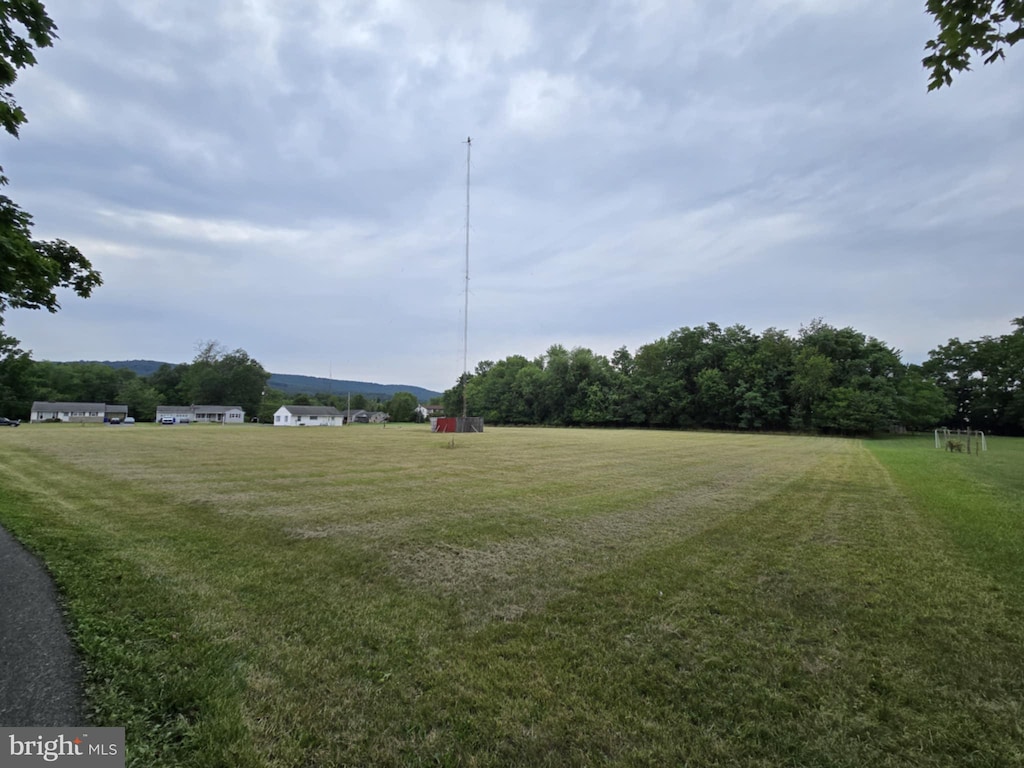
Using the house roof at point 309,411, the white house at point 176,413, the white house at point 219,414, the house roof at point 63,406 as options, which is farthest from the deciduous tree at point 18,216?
the house roof at point 63,406

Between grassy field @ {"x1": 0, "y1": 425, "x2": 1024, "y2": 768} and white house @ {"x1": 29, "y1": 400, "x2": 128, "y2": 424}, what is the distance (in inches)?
3458

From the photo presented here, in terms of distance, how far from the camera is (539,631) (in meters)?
3.52

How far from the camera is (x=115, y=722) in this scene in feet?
7.51

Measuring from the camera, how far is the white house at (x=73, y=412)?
223 ft

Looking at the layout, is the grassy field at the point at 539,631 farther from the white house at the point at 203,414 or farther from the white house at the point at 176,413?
the white house at the point at 203,414

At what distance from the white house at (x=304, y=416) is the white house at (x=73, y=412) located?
25.2 metres

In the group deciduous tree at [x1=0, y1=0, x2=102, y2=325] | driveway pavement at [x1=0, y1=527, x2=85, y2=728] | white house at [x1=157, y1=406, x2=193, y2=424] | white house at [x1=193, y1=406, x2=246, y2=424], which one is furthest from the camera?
white house at [x1=193, y1=406, x2=246, y2=424]

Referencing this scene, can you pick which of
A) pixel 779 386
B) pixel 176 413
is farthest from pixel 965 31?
pixel 176 413

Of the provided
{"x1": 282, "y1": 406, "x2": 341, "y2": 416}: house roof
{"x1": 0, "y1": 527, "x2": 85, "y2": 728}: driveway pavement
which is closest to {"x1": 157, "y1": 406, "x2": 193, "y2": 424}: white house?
{"x1": 282, "y1": 406, "x2": 341, "y2": 416}: house roof

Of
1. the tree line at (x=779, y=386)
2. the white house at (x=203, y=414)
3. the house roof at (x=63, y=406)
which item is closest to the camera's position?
the tree line at (x=779, y=386)

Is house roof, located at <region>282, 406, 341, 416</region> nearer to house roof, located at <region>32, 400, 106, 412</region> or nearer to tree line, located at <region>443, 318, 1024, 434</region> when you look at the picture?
house roof, located at <region>32, 400, 106, 412</region>

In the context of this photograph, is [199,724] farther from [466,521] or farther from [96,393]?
[96,393]

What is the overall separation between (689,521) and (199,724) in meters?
6.85

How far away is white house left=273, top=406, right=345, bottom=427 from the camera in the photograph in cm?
8219
